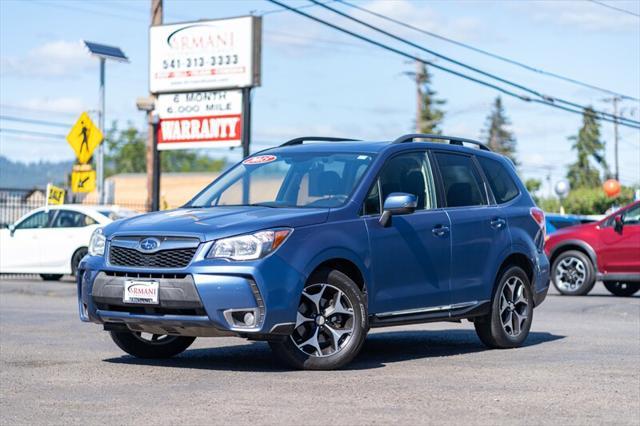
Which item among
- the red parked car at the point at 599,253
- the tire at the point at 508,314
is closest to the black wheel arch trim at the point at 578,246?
the red parked car at the point at 599,253

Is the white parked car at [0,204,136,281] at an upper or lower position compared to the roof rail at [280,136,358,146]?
lower

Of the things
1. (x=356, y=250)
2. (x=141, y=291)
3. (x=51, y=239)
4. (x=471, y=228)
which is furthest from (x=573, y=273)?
(x=141, y=291)

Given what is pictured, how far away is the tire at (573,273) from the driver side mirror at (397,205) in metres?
12.3

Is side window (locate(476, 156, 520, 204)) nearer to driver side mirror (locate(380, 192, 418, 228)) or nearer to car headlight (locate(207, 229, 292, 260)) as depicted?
driver side mirror (locate(380, 192, 418, 228))

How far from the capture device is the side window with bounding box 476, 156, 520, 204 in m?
11.4

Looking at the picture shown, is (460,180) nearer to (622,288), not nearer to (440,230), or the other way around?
(440,230)

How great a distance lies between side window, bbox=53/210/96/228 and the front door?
15.2m

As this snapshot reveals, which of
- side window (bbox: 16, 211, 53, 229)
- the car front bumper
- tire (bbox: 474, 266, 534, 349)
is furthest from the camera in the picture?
side window (bbox: 16, 211, 53, 229)

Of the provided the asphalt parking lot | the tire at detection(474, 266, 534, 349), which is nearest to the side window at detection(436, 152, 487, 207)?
the tire at detection(474, 266, 534, 349)

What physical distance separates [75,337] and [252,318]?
12.6 feet

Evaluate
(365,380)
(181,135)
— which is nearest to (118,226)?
(365,380)

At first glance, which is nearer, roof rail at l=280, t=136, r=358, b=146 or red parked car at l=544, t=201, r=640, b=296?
roof rail at l=280, t=136, r=358, b=146

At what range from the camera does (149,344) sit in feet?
33.0

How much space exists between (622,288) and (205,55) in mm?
13830
